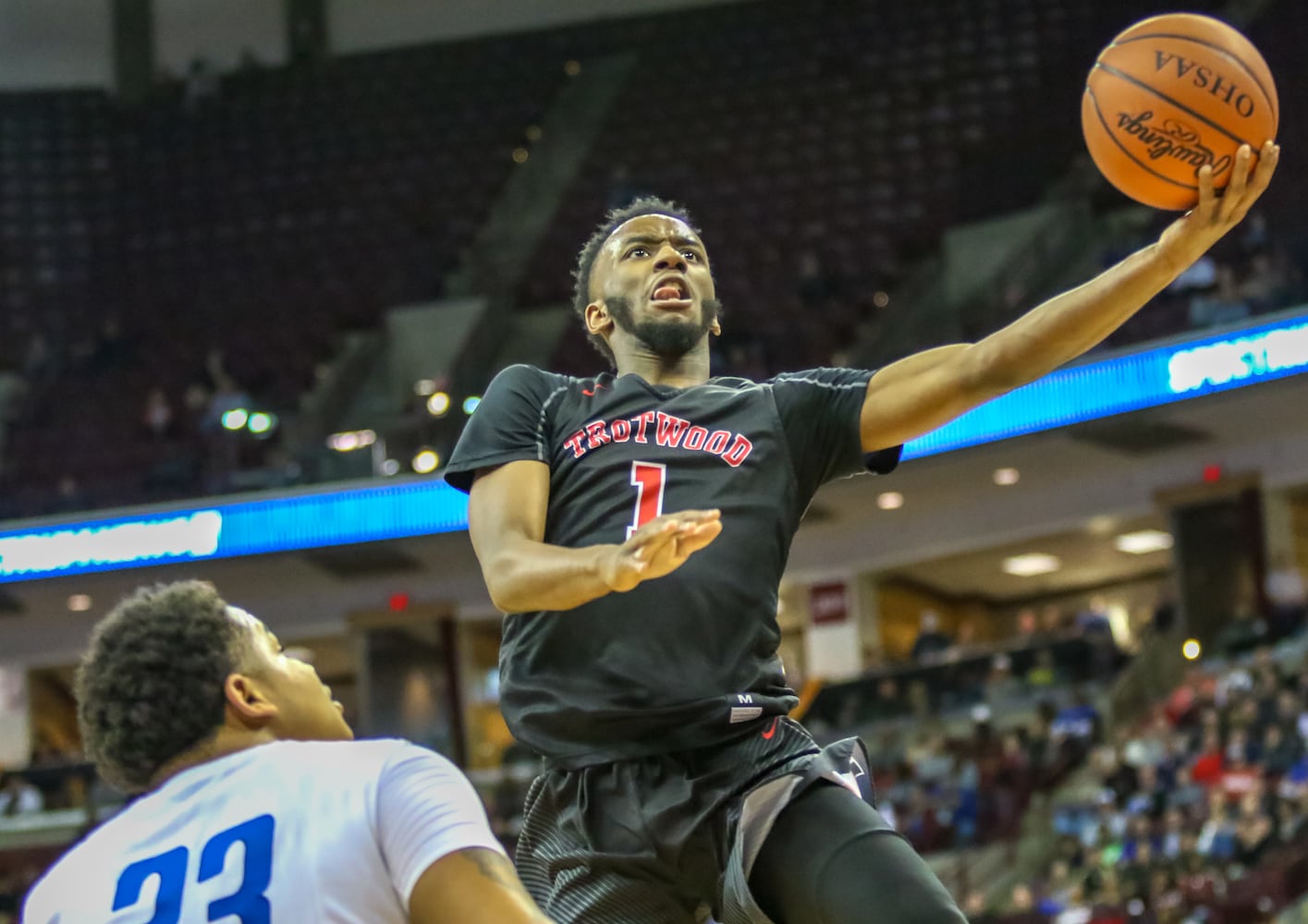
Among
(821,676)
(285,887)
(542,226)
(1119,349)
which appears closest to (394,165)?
(542,226)

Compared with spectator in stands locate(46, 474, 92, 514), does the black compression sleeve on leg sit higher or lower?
lower

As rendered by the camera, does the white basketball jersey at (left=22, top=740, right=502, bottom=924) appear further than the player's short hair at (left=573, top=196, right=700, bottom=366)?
No

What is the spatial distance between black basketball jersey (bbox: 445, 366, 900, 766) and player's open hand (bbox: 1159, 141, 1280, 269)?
633 mm

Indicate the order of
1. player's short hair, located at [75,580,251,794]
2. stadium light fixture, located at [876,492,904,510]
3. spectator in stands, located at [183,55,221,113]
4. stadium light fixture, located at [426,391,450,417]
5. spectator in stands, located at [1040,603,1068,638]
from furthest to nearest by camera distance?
spectator in stands, located at [183,55,221,113] → stadium light fixture, located at [876,492,904,510] → stadium light fixture, located at [426,391,450,417] → spectator in stands, located at [1040,603,1068,638] → player's short hair, located at [75,580,251,794]

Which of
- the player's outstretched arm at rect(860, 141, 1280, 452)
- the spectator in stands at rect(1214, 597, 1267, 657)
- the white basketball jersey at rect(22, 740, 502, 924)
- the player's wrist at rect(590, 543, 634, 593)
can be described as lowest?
the spectator in stands at rect(1214, 597, 1267, 657)

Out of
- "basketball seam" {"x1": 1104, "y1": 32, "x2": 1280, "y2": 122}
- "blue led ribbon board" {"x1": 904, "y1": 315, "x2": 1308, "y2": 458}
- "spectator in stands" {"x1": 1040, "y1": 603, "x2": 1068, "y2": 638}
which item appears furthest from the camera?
"spectator in stands" {"x1": 1040, "y1": 603, "x2": 1068, "y2": 638}

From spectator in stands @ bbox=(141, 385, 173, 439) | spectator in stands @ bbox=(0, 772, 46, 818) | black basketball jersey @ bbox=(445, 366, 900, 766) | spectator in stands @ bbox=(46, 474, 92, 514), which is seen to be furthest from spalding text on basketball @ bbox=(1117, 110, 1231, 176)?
spectator in stands @ bbox=(141, 385, 173, 439)

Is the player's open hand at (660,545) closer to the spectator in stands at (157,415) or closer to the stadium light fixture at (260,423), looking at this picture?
the stadium light fixture at (260,423)

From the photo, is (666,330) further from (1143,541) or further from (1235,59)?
(1143,541)

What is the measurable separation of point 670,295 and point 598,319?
20 centimetres

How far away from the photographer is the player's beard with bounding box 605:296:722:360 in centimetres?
355

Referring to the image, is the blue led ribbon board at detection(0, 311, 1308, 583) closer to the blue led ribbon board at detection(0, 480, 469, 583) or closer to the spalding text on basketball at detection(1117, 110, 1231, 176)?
the blue led ribbon board at detection(0, 480, 469, 583)

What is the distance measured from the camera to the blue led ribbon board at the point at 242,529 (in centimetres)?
1800

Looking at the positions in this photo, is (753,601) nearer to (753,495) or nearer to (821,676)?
(753,495)
